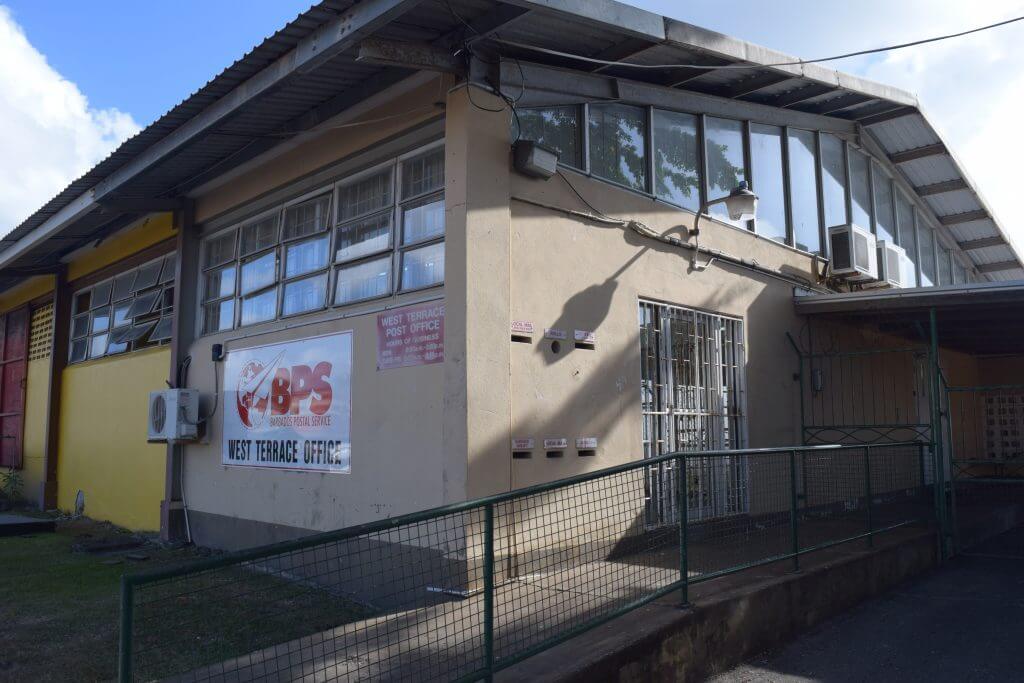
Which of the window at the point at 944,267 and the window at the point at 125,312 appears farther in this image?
the window at the point at 944,267

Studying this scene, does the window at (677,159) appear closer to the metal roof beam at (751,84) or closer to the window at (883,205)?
the metal roof beam at (751,84)

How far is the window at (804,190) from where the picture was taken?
10789mm

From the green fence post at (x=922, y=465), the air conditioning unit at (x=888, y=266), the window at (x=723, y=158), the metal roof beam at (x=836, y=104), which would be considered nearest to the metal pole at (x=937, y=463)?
the green fence post at (x=922, y=465)

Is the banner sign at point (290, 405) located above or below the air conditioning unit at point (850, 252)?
below

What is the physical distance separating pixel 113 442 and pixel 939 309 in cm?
1130

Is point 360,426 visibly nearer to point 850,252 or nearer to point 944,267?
point 850,252

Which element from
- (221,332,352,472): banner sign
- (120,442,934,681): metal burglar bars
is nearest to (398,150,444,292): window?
(221,332,352,472): banner sign

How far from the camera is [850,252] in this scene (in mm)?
10914

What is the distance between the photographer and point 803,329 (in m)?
10.5

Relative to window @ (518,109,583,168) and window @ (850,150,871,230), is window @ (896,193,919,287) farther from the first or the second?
window @ (518,109,583,168)

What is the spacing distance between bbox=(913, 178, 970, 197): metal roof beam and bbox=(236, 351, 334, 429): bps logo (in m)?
11.0

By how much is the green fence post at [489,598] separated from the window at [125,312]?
27.0 feet

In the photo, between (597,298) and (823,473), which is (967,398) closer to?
(823,473)

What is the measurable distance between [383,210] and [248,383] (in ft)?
9.25
